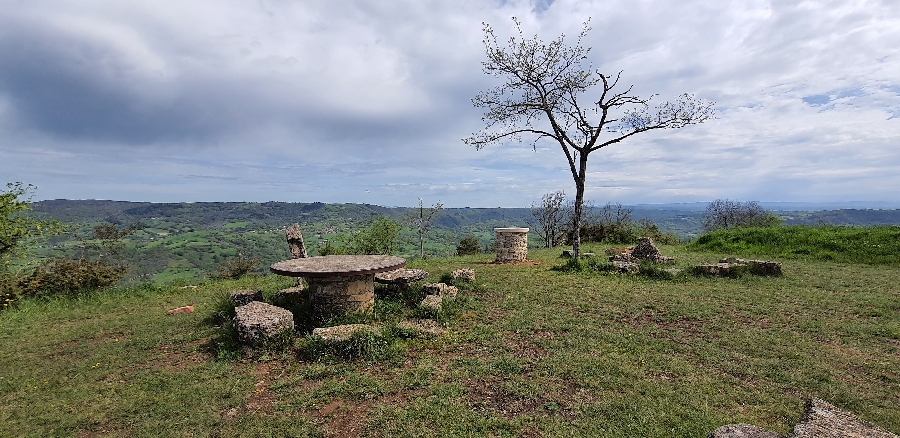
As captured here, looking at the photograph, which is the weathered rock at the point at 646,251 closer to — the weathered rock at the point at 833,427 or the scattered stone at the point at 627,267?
the scattered stone at the point at 627,267

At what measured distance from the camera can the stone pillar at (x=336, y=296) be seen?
774 cm

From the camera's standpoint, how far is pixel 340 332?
6438 millimetres

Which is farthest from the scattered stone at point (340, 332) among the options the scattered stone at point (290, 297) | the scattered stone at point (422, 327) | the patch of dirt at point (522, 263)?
the patch of dirt at point (522, 263)

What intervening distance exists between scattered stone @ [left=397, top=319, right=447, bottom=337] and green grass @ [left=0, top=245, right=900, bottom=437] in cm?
27

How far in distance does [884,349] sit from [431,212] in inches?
1110

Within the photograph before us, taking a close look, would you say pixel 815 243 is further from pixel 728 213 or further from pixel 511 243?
pixel 728 213

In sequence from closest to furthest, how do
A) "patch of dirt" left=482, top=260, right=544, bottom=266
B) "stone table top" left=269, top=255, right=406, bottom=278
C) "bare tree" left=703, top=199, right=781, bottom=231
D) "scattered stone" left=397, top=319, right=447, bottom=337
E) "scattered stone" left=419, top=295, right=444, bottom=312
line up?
"scattered stone" left=397, top=319, right=447, bottom=337 < "stone table top" left=269, top=255, right=406, bottom=278 < "scattered stone" left=419, top=295, right=444, bottom=312 < "patch of dirt" left=482, top=260, right=544, bottom=266 < "bare tree" left=703, top=199, right=781, bottom=231

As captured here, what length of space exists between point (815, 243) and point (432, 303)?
17204mm

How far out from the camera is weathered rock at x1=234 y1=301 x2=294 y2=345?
6.52 meters

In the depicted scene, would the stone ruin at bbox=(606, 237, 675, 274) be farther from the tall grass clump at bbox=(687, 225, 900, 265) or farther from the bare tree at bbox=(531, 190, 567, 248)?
the bare tree at bbox=(531, 190, 567, 248)

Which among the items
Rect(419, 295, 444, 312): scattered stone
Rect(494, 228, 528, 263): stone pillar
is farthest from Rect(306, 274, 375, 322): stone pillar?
Rect(494, 228, 528, 263): stone pillar

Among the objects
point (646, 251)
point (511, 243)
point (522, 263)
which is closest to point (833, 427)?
point (522, 263)

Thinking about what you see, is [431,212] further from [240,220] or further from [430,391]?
[240,220]

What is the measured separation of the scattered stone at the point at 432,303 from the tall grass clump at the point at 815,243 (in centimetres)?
1507
